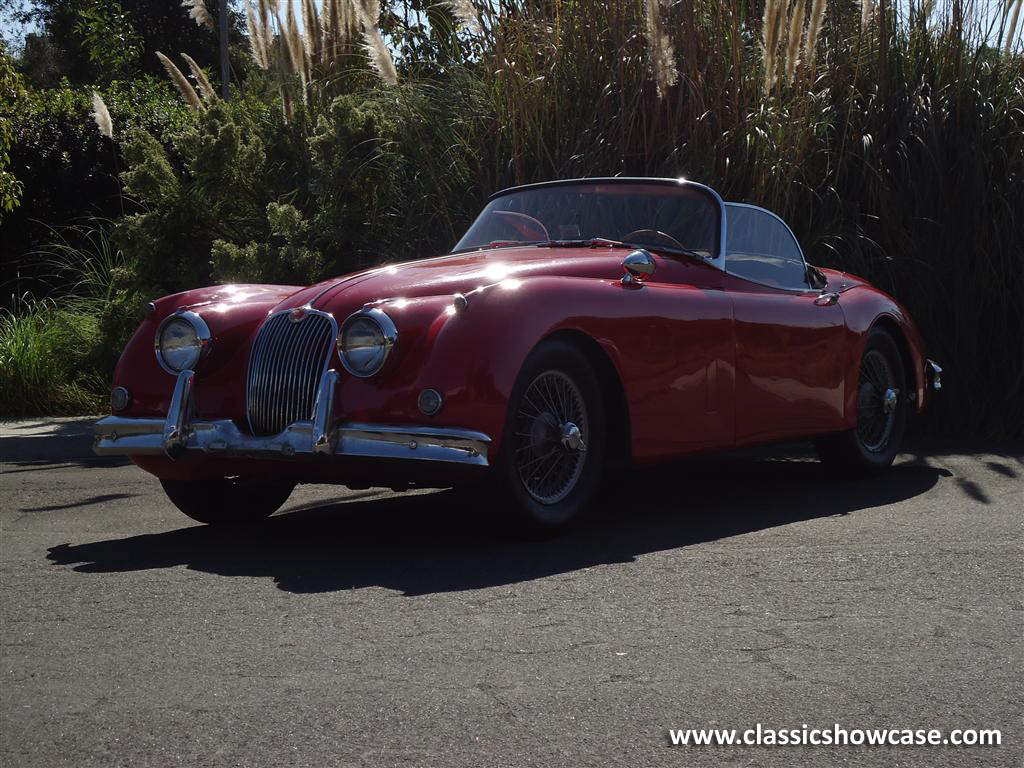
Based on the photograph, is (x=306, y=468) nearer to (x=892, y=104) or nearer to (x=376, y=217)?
(x=376, y=217)

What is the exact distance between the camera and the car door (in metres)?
6.10

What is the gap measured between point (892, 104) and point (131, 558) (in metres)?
6.37

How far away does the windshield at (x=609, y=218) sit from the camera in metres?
6.39

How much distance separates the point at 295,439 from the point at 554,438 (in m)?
0.96

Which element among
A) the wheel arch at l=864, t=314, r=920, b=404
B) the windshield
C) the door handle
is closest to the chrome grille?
the windshield

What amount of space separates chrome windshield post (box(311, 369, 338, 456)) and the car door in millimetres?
1976

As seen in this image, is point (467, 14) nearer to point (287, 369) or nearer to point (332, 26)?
point (332, 26)

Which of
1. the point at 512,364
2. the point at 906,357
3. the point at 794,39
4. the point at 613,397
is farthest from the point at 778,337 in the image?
the point at 794,39

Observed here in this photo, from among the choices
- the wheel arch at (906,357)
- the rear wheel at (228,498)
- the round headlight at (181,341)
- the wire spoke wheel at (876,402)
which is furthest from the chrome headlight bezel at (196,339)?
the wheel arch at (906,357)

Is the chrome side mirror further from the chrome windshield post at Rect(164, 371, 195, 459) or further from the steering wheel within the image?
the chrome windshield post at Rect(164, 371, 195, 459)

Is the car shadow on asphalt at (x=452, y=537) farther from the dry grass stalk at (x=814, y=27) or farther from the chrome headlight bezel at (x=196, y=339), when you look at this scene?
the dry grass stalk at (x=814, y=27)

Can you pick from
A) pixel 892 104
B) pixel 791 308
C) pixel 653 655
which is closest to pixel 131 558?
pixel 653 655

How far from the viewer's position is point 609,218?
646 cm

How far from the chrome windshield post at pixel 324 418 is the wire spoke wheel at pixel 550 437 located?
0.66m
